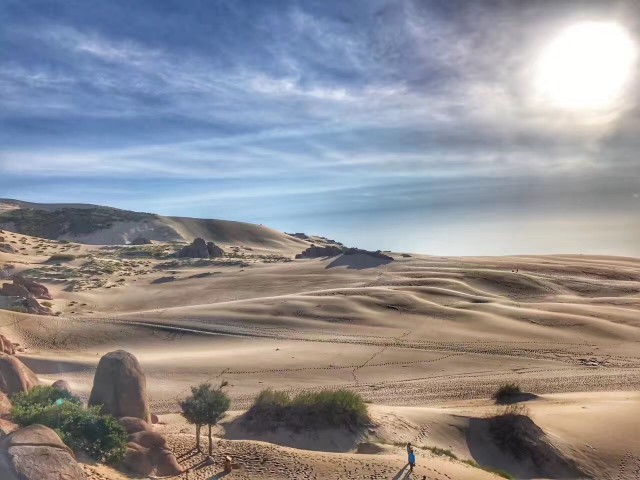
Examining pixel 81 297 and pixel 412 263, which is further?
pixel 412 263

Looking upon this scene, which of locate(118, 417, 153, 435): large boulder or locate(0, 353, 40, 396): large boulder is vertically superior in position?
locate(0, 353, 40, 396): large boulder

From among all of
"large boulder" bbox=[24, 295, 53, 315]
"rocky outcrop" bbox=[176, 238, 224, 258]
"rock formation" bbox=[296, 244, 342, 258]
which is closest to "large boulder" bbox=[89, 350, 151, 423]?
"large boulder" bbox=[24, 295, 53, 315]

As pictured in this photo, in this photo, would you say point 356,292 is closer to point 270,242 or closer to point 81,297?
point 81,297

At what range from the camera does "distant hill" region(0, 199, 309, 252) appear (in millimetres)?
117688

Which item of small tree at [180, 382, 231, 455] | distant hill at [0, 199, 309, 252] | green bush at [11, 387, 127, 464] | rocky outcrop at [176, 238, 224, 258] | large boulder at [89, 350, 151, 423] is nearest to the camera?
green bush at [11, 387, 127, 464]

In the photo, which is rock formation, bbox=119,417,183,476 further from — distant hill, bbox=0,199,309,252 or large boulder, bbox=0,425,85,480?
distant hill, bbox=0,199,309,252

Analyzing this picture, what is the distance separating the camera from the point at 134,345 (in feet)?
112

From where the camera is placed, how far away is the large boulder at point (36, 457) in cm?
982

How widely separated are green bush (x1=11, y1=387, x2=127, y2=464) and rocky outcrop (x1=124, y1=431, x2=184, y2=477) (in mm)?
288

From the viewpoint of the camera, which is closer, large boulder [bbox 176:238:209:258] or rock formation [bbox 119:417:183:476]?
rock formation [bbox 119:417:183:476]

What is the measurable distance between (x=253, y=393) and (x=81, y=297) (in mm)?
31100

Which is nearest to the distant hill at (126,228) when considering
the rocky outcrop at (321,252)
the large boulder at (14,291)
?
the rocky outcrop at (321,252)

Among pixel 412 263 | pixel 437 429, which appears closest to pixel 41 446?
pixel 437 429

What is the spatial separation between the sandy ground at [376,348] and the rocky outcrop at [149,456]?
78 cm
